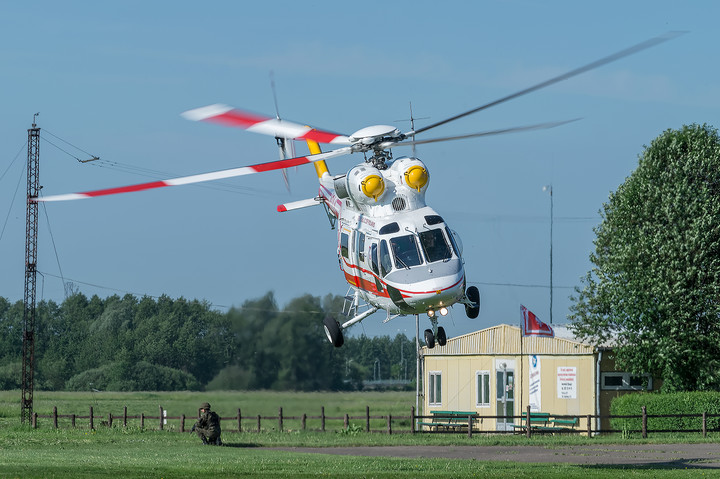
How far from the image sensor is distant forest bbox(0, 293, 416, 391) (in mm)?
28656

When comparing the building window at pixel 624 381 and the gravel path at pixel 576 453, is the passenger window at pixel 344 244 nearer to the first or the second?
the gravel path at pixel 576 453

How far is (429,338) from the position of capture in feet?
76.8

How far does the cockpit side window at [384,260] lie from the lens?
A: 72.6 ft

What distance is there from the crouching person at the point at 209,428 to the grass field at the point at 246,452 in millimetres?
532

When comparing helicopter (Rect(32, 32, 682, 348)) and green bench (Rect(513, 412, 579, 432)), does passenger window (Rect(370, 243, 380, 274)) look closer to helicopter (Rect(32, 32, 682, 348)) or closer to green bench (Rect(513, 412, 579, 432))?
helicopter (Rect(32, 32, 682, 348))

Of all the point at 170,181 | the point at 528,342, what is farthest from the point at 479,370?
the point at 170,181

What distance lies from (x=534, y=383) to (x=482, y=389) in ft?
8.74

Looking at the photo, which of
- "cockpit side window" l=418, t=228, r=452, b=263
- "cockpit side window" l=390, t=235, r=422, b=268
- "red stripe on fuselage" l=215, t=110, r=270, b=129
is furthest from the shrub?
"red stripe on fuselage" l=215, t=110, r=270, b=129

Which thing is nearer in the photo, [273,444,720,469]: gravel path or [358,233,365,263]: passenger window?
[358,233,365,263]: passenger window

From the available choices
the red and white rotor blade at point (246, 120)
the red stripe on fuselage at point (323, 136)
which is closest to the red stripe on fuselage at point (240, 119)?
the red and white rotor blade at point (246, 120)

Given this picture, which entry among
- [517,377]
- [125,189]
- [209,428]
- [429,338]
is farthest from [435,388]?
[125,189]

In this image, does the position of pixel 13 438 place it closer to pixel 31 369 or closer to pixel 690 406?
pixel 31 369

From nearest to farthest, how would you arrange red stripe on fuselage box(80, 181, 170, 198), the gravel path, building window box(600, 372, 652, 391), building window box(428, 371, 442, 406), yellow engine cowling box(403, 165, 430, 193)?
1. red stripe on fuselage box(80, 181, 170, 198)
2. yellow engine cowling box(403, 165, 430, 193)
3. the gravel path
4. building window box(600, 372, 652, 391)
5. building window box(428, 371, 442, 406)

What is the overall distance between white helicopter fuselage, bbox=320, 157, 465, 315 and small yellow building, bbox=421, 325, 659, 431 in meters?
22.6
